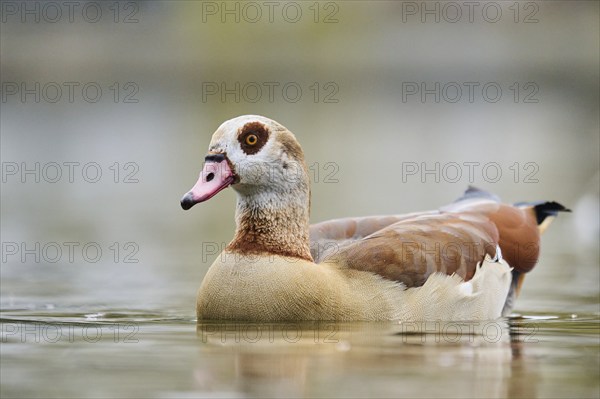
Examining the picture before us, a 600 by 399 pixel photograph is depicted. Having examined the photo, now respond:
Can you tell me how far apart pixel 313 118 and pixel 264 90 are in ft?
5.36

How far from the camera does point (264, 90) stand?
91.8 feet

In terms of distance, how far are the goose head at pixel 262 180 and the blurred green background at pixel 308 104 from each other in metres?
5.04

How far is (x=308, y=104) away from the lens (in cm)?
2914

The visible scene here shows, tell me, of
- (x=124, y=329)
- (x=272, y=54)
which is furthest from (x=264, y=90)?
(x=124, y=329)

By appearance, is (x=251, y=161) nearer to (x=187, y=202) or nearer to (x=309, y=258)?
(x=187, y=202)

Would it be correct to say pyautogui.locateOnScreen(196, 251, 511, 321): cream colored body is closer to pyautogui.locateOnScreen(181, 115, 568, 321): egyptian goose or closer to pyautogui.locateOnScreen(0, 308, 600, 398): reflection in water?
pyautogui.locateOnScreen(181, 115, 568, 321): egyptian goose

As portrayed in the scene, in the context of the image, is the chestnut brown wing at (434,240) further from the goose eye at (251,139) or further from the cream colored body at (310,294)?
the goose eye at (251,139)

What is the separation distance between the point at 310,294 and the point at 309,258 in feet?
1.76

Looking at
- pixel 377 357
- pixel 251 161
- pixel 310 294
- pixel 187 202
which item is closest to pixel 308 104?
pixel 251 161

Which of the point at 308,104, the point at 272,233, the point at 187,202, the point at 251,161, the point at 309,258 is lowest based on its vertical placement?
the point at 309,258

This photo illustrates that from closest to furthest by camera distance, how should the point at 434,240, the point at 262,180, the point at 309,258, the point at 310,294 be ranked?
the point at 310,294 → the point at 262,180 → the point at 309,258 → the point at 434,240

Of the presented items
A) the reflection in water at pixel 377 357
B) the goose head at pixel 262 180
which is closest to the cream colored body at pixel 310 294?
the reflection in water at pixel 377 357

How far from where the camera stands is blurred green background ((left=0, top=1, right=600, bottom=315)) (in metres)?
16.2

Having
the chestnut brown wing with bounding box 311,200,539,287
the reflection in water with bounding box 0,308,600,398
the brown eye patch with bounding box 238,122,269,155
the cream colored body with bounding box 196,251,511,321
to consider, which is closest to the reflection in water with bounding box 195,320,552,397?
the reflection in water with bounding box 0,308,600,398
